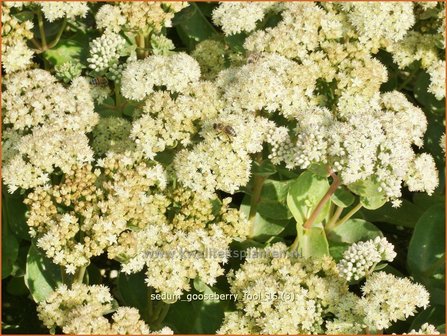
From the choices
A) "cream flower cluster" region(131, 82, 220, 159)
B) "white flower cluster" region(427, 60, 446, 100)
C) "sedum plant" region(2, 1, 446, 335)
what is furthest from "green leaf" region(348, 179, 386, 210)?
"white flower cluster" region(427, 60, 446, 100)

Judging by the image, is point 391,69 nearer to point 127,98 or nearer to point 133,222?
point 127,98

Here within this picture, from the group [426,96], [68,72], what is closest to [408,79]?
[426,96]

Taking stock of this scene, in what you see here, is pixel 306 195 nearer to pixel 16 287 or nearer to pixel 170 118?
pixel 170 118

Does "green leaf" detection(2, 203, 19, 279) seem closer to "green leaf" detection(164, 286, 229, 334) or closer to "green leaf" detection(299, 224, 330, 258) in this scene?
"green leaf" detection(164, 286, 229, 334)

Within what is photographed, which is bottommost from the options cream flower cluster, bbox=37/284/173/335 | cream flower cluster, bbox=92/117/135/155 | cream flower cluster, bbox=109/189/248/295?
cream flower cluster, bbox=37/284/173/335

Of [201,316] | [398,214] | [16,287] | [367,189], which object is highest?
[367,189]

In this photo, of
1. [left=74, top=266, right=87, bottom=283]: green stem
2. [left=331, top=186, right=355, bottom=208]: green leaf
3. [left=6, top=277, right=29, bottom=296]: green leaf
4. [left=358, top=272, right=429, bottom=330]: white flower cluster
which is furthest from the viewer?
[left=6, top=277, right=29, bottom=296]: green leaf
